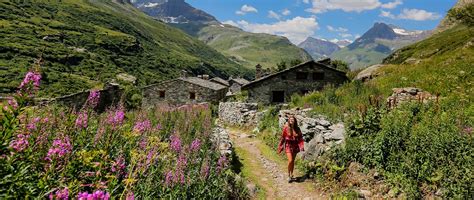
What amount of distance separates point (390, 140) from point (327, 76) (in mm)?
28769

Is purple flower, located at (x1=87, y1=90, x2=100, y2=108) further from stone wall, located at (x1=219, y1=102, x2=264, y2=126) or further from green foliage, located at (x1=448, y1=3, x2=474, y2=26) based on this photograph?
green foliage, located at (x1=448, y1=3, x2=474, y2=26)

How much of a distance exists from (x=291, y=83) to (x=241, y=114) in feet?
35.5

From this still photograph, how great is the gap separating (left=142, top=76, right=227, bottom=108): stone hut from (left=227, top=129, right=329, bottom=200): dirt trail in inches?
1174

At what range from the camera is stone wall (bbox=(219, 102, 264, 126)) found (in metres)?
27.3

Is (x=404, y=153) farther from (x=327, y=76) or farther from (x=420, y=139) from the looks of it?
(x=327, y=76)

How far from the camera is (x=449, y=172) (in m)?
8.27

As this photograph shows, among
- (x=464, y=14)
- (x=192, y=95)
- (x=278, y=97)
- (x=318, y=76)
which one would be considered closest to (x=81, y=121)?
(x=278, y=97)

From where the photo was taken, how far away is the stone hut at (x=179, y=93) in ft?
155

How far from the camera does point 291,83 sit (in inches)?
1478

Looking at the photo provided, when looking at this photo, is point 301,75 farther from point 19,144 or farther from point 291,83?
point 19,144

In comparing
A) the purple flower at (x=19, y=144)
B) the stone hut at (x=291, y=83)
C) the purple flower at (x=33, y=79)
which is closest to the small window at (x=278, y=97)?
the stone hut at (x=291, y=83)

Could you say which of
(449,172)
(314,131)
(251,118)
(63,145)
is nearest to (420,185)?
(449,172)

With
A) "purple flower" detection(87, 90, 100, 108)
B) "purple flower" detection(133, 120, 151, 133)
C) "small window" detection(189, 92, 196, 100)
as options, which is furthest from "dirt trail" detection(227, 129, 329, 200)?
"small window" detection(189, 92, 196, 100)

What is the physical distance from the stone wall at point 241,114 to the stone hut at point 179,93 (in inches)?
599
